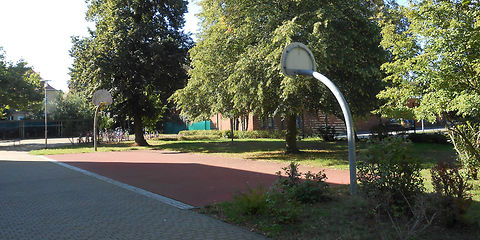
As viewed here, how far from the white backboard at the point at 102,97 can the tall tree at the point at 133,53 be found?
0.88 meters

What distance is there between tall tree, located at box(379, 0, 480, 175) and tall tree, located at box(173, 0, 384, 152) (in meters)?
3.67

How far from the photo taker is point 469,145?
7988 mm

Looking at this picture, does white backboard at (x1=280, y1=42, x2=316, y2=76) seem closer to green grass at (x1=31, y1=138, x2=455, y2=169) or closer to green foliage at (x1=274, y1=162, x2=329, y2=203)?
green foliage at (x1=274, y1=162, x2=329, y2=203)

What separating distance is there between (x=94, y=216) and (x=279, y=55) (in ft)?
26.2

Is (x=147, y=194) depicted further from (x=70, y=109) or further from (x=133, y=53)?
(x=70, y=109)

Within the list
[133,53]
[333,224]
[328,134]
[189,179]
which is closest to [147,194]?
[189,179]

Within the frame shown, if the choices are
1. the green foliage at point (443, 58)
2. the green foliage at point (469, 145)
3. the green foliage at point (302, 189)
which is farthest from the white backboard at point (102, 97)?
the green foliage at point (469, 145)

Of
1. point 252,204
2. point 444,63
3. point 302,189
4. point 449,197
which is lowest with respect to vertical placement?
point 252,204

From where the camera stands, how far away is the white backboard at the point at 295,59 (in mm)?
6895

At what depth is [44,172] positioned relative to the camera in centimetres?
1273

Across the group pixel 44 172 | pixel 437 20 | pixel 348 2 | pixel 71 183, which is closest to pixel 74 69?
pixel 44 172

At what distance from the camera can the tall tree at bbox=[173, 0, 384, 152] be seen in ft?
41.8

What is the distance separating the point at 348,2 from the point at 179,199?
36.1 feet

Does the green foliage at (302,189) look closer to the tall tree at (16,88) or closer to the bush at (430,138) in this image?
the bush at (430,138)
